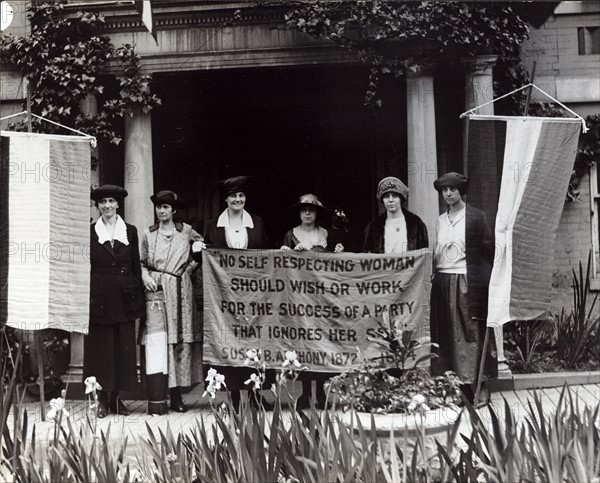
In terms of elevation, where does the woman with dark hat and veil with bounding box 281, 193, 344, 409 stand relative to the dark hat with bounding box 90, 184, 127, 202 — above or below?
below

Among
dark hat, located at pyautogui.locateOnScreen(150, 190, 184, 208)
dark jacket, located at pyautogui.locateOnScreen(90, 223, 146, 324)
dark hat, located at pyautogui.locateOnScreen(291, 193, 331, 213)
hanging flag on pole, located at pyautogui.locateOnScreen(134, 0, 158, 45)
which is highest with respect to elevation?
hanging flag on pole, located at pyautogui.locateOnScreen(134, 0, 158, 45)

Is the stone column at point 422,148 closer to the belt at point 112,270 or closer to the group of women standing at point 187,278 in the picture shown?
the group of women standing at point 187,278

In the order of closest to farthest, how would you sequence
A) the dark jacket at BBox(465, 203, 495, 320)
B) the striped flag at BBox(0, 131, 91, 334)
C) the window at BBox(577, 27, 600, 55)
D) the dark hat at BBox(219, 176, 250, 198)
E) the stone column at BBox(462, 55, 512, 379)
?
1. the striped flag at BBox(0, 131, 91, 334)
2. the dark jacket at BBox(465, 203, 495, 320)
3. the dark hat at BBox(219, 176, 250, 198)
4. the stone column at BBox(462, 55, 512, 379)
5. the window at BBox(577, 27, 600, 55)

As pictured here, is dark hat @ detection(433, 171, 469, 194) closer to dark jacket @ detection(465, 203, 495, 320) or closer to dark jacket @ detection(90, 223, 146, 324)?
dark jacket @ detection(465, 203, 495, 320)

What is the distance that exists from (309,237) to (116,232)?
1.58m

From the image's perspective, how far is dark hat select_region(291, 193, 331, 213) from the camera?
6.32m

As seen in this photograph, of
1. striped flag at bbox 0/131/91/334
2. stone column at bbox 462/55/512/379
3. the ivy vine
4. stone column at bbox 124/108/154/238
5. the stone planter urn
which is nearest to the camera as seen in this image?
the stone planter urn

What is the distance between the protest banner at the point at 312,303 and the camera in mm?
6180

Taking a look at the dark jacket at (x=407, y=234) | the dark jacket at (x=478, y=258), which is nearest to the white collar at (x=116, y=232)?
the dark jacket at (x=407, y=234)

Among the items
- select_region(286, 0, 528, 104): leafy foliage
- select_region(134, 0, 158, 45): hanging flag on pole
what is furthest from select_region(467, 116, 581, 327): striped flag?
select_region(134, 0, 158, 45): hanging flag on pole

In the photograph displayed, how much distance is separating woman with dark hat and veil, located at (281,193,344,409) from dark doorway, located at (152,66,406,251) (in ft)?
0.39

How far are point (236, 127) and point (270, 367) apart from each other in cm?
246

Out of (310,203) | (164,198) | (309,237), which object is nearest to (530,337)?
(309,237)

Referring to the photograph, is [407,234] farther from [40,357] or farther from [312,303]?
[40,357]
